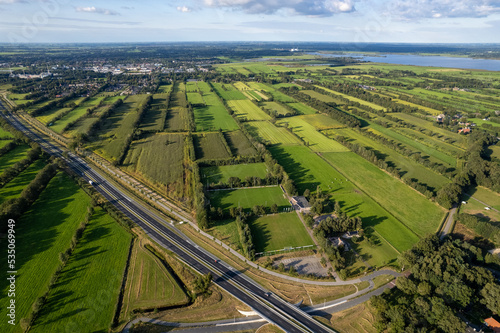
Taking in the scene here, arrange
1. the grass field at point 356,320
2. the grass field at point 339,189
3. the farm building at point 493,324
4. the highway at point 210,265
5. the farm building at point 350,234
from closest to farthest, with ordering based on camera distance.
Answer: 1. the farm building at point 493,324
2. the grass field at point 356,320
3. the highway at point 210,265
4. the farm building at point 350,234
5. the grass field at point 339,189

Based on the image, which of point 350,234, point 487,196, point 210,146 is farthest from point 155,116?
point 487,196

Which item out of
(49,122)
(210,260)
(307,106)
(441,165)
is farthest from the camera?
(307,106)

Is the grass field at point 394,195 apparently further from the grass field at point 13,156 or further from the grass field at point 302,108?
the grass field at point 13,156

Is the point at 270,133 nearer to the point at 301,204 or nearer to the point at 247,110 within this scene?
the point at 247,110

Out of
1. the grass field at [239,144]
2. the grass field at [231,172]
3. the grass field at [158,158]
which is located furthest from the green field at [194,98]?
the grass field at [231,172]

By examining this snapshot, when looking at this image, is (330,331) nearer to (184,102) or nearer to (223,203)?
(223,203)

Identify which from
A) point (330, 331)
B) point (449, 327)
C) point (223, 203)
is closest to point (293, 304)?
point (330, 331)
